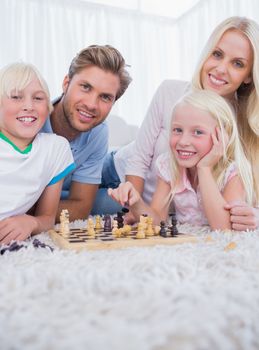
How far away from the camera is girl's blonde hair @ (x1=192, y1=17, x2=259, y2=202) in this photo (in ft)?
5.39

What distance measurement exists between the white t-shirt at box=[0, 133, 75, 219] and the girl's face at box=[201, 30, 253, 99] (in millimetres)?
722

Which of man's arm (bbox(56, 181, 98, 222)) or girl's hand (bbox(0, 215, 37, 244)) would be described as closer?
girl's hand (bbox(0, 215, 37, 244))

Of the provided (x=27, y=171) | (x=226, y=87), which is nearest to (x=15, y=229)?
(x=27, y=171)

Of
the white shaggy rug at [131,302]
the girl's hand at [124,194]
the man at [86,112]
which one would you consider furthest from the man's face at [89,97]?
the white shaggy rug at [131,302]

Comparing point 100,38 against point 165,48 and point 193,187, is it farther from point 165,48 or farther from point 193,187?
point 193,187

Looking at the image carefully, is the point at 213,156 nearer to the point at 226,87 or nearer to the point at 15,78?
the point at 226,87

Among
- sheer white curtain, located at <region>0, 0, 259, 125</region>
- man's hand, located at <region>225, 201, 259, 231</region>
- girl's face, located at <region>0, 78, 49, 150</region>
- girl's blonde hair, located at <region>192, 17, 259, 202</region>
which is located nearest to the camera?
man's hand, located at <region>225, 201, 259, 231</region>

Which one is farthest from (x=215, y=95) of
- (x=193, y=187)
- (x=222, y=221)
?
(x=222, y=221)

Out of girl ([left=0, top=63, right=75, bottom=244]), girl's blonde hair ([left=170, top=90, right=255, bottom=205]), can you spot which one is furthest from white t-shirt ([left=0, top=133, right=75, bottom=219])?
girl's blonde hair ([left=170, top=90, right=255, bottom=205])

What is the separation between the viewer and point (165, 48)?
478 centimetres

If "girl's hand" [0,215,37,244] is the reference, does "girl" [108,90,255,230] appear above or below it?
above

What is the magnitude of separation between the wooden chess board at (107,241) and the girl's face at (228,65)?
0.78m

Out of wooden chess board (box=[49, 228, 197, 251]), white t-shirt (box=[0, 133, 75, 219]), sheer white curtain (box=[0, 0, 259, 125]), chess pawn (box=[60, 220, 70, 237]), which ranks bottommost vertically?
wooden chess board (box=[49, 228, 197, 251])

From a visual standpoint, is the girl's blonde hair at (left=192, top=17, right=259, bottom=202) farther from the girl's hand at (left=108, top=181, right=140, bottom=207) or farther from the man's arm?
the man's arm
